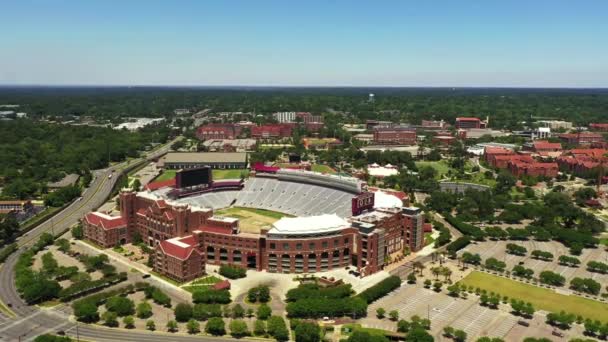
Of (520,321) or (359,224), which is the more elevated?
(359,224)

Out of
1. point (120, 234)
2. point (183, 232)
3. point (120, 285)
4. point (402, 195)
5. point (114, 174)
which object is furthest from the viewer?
point (114, 174)

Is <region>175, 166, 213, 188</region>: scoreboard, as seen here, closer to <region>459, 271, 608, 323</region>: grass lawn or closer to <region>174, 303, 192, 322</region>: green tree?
<region>174, 303, 192, 322</region>: green tree

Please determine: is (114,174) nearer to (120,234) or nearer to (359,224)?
(120,234)

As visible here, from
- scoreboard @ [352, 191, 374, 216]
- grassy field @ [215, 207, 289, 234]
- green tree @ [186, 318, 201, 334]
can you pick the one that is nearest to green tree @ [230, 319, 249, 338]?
green tree @ [186, 318, 201, 334]

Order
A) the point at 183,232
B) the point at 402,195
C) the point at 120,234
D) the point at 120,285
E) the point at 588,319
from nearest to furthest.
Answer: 1. the point at 588,319
2. the point at 120,285
3. the point at 183,232
4. the point at 120,234
5. the point at 402,195

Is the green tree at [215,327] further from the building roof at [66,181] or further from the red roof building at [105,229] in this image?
the building roof at [66,181]

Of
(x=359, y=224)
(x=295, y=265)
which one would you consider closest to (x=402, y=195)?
(x=359, y=224)

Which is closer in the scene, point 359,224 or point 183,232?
point 359,224

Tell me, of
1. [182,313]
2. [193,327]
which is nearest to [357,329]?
[193,327]
